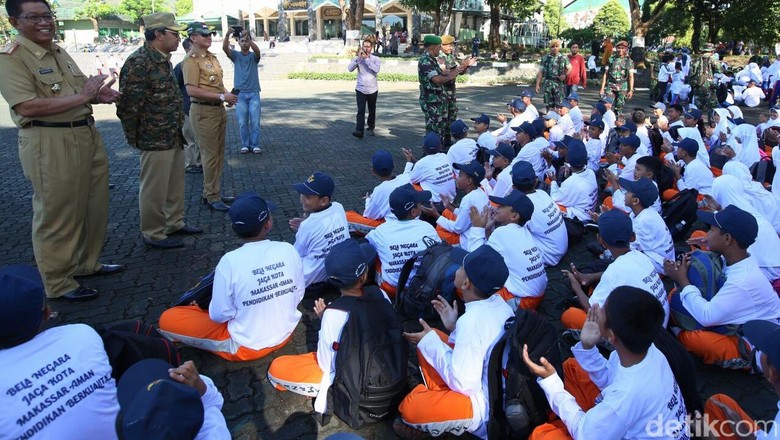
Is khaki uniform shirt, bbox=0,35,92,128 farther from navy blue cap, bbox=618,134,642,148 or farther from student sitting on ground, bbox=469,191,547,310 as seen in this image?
navy blue cap, bbox=618,134,642,148

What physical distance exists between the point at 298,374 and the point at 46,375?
1.28 meters

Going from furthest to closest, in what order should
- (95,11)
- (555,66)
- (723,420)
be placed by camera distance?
(95,11), (555,66), (723,420)

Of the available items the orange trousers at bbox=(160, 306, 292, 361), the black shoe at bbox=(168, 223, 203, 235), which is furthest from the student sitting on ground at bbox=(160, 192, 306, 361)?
the black shoe at bbox=(168, 223, 203, 235)

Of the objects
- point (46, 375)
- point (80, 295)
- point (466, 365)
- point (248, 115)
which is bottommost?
point (80, 295)

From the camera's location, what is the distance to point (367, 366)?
8.69 ft

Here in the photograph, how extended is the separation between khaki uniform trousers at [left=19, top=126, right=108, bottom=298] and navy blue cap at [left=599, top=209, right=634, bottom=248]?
3.97 m

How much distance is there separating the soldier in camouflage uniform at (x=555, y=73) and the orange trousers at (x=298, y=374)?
31.0ft

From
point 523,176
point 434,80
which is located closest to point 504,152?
point 523,176

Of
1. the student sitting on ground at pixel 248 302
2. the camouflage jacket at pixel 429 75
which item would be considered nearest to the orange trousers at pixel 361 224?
the student sitting on ground at pixel 248 302

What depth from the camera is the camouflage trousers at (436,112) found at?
8.68 metres

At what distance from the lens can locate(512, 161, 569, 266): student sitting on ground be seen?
14.6 feet

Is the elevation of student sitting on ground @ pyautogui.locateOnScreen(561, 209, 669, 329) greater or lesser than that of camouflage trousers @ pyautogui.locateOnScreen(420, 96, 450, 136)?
lesser

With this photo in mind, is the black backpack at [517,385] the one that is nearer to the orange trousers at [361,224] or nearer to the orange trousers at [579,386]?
the orange trousers at [579,386]

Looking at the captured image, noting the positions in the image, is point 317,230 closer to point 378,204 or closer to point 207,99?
point 378,204
